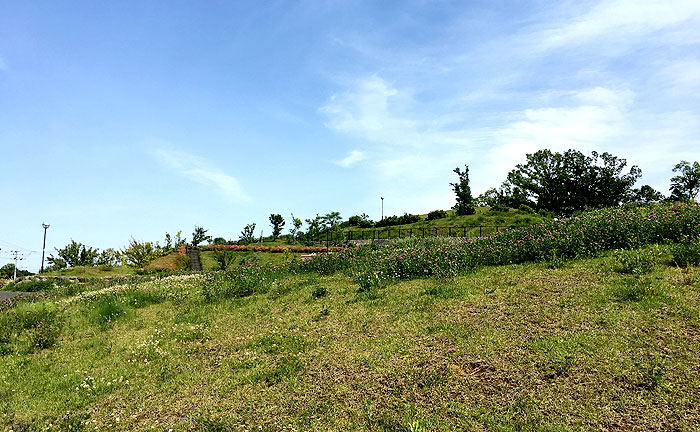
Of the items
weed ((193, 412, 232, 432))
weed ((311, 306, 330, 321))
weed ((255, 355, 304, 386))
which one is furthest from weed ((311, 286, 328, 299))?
weed ((193, 412, 232, 432))

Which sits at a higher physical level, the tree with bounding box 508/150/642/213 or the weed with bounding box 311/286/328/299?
the tree with bounding box 508/150/642/213

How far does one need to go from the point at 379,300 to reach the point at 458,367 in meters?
3.31

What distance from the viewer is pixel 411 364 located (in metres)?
6.01

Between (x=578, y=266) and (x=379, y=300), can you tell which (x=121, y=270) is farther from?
(x=578, y=266)

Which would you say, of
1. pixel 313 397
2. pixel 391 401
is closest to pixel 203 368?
pixel 313 397

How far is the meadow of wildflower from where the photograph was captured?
199 inches

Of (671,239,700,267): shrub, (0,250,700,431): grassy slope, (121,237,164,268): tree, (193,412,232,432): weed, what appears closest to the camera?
(0,250,700,431): grassy slope

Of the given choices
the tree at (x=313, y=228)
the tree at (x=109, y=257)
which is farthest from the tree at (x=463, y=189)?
the tree at (x=109, y=257)

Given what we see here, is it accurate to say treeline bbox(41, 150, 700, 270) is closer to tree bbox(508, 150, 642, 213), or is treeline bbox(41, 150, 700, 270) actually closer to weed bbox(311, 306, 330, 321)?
tree bbox(508, 150, 642, 213)

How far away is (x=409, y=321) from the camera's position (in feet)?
24.7

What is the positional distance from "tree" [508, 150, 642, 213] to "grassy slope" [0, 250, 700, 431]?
51.5 m

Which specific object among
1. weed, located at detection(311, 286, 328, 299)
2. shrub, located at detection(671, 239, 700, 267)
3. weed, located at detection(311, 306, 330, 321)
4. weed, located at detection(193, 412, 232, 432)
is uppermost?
shrub, located at detection(671, 239, 700, 267)

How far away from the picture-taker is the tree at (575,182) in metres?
56.4

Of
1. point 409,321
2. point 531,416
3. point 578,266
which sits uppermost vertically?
point 578,266
